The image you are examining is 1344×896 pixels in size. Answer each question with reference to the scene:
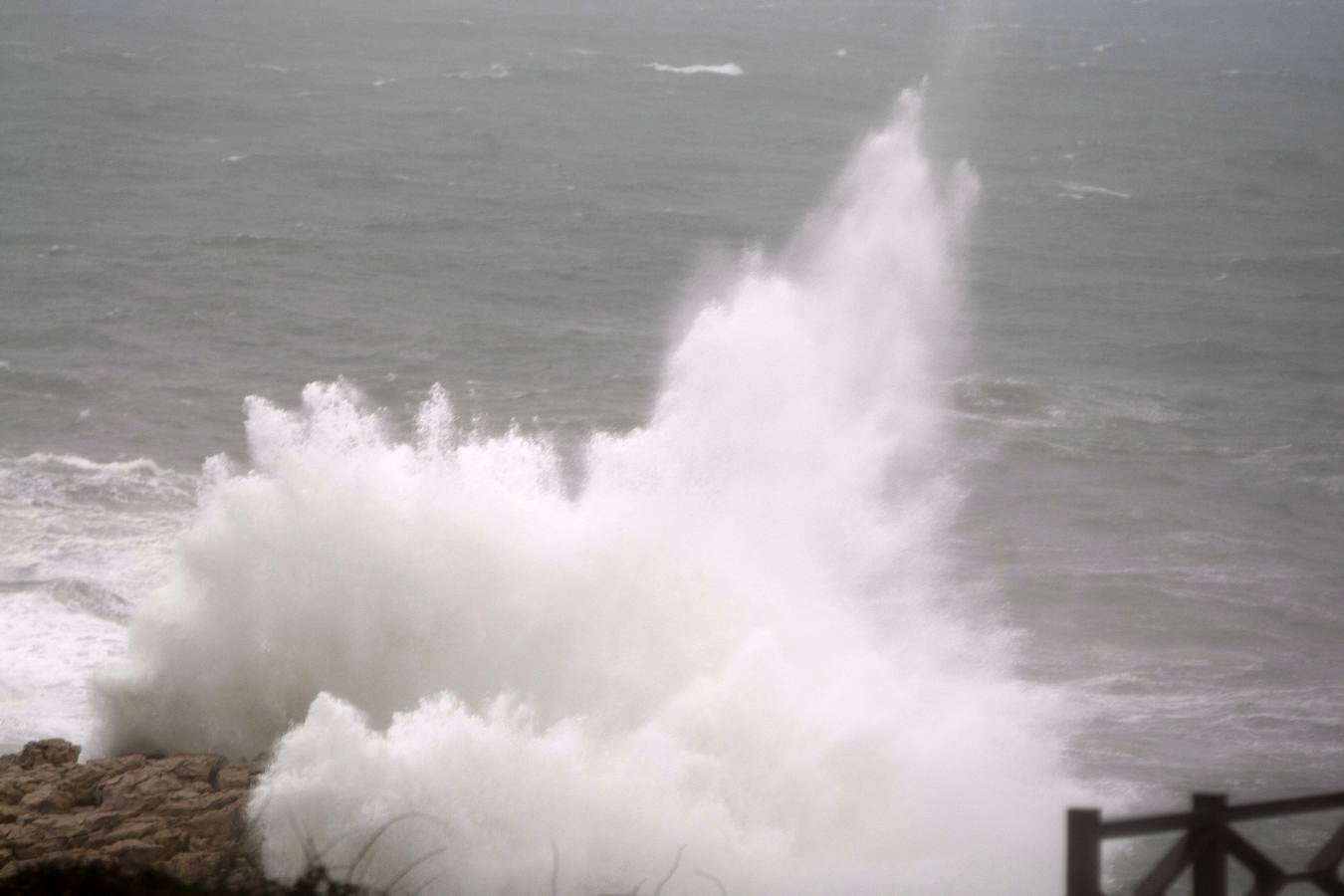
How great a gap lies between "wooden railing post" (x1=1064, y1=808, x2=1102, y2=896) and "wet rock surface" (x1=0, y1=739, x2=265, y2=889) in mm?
8416

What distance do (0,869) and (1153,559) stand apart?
19.7 m

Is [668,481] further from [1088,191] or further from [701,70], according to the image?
[701,70]

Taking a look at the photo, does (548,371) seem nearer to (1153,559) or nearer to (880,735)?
(1153,559)

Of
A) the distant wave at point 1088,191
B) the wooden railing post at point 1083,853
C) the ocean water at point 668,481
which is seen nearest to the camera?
the wooden railing post at point 1083,853

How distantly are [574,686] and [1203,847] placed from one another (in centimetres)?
1245

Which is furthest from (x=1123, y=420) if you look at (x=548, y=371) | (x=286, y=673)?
(x=286, y=673)

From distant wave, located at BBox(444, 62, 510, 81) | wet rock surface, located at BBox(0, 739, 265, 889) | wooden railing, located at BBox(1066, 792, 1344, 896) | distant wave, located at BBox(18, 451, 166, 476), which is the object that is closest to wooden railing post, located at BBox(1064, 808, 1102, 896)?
wooden railing, located at BBox(1066, 792, 1344, 896)

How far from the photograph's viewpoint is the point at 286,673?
19203 millimetres

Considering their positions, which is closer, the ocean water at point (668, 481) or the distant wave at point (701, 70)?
the ocean water at point (668, 481)

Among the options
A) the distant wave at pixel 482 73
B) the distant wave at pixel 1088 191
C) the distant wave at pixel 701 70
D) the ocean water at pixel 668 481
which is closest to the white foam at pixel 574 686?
the ocean water at pixel 668 481

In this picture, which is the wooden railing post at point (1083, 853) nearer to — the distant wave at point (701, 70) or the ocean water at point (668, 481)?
the ocean water at point (668, 481)

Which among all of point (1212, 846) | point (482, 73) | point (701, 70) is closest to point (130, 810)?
point (1212, 846)

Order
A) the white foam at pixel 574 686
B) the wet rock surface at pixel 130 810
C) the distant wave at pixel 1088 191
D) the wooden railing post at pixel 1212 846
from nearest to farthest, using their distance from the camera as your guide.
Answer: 1. the wooden railing post at pixel 1212 846
2. the wet rock surface at pixel 130 810
3. the white foam at pixel 574 686
4. the distant wave at pixel 1088 191

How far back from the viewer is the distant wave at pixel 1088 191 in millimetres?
63594
